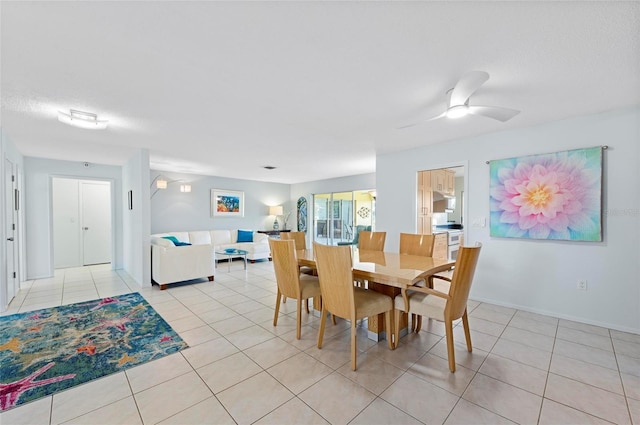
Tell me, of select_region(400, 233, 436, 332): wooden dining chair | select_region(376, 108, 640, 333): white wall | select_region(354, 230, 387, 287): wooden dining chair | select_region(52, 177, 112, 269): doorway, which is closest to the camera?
select_region(376, 108, 640, 333): white wall

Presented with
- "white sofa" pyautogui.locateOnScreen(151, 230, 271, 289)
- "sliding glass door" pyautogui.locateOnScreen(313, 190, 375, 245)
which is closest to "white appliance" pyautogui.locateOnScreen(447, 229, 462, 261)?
Result: "sliding glass door" pyautogui.locateOnScreen(313, 190, 375, 245)

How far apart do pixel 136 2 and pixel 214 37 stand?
1.31 feet

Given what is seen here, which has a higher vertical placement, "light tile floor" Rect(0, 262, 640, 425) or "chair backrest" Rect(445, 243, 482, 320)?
"chair backrest" Rect(445, 243, 482, 320)

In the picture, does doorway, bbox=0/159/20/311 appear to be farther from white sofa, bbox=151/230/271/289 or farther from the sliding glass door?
the sliding glass door

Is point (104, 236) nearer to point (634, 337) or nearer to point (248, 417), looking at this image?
point (248, 417)

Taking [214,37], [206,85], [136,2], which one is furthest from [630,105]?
[136,2]

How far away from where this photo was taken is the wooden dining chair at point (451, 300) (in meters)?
2.05

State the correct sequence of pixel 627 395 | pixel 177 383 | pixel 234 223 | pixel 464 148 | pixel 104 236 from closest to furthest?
pixel 627 395 → pixel 177 383 → pixel 464 148 → pixel 104 236 → pixel 234 223

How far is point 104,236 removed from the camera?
6.53m

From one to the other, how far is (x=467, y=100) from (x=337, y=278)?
1797mm

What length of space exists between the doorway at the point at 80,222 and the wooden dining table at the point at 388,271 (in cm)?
602

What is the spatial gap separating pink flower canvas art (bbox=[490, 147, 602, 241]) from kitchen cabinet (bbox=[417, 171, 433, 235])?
3.79 feet

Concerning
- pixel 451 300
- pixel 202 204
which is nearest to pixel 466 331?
pixel 451 300

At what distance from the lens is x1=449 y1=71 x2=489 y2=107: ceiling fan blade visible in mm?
1840
